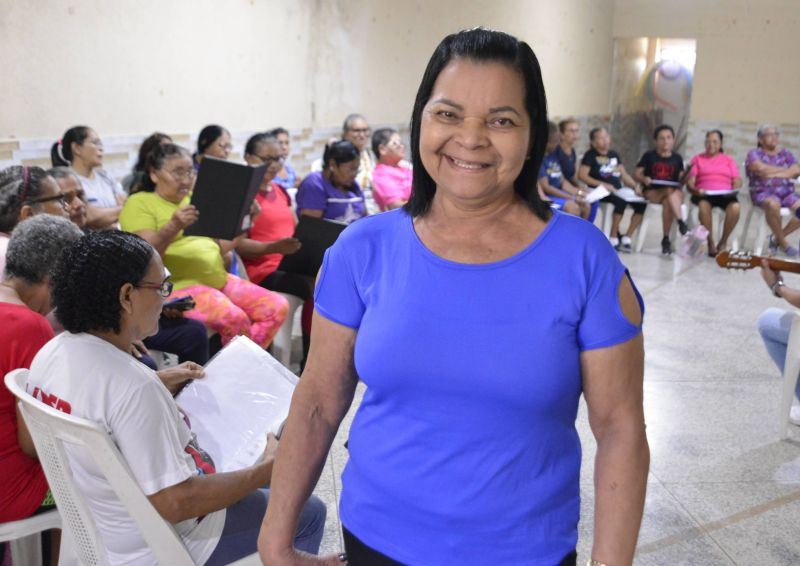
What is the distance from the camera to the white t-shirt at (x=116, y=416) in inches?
63.9

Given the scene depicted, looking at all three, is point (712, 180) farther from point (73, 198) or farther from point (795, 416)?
point (73, 198)

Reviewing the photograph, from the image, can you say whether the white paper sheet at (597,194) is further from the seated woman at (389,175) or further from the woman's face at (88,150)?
the woman's face at (88,150)

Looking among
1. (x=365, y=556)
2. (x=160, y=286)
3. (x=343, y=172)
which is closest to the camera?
(x=365, y=556)

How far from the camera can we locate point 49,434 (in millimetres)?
1587

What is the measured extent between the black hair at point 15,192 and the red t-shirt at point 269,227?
1.59m

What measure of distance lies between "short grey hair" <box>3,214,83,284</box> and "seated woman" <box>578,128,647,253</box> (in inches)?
267

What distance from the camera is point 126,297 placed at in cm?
184

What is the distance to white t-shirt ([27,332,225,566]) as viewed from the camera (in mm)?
1622

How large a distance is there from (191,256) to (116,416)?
224cm

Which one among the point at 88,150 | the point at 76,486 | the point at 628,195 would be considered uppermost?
the point at 88,150

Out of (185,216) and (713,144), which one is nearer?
(185,216)

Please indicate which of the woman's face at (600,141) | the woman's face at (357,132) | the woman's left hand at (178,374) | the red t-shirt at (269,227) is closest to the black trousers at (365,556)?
the woman's left hand at (178,374)

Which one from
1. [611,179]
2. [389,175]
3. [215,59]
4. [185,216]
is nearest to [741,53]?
[611,179]

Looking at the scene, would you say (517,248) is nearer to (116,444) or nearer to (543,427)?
(543,427)
